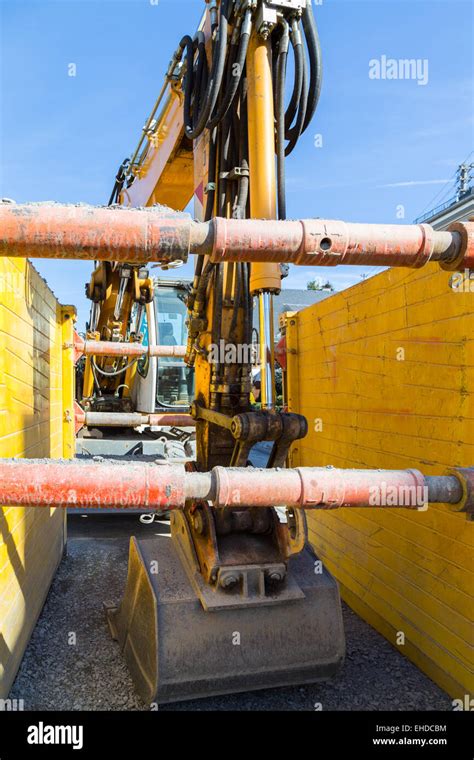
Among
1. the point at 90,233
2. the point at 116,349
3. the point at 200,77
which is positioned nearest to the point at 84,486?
the point at 90,233

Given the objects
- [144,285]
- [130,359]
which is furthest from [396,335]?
[130,359]

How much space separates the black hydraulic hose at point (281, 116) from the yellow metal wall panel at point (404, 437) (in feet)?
3.02

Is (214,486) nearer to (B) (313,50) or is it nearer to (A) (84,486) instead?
(A) (84,486)

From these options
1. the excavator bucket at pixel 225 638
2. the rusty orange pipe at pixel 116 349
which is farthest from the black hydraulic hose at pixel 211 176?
the rusty orange pipe at pixel 116 349

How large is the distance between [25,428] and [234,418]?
1.42m

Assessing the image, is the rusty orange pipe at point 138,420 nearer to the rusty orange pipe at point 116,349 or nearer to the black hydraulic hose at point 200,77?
the rusty orange pipe at point 116,349

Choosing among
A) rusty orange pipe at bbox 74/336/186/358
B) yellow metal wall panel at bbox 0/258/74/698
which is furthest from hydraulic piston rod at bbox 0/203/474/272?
rusty orange pipe at bbox 74/336/186/358

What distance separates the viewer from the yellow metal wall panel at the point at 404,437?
9.04ft

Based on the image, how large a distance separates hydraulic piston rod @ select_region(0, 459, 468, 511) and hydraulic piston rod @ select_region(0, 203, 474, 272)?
2.16 ft

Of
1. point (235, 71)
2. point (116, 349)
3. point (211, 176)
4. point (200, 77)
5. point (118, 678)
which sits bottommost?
point (118, 678)

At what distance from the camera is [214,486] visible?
1791 millimetres

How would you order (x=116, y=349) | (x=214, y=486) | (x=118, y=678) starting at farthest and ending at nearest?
(x=116, y=349) < (x=118, y=678) < (x=214, y=486)

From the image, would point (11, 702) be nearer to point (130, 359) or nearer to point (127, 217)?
point (127, 217)

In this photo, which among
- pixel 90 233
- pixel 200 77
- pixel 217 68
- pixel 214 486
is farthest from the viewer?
pixel 200 77
